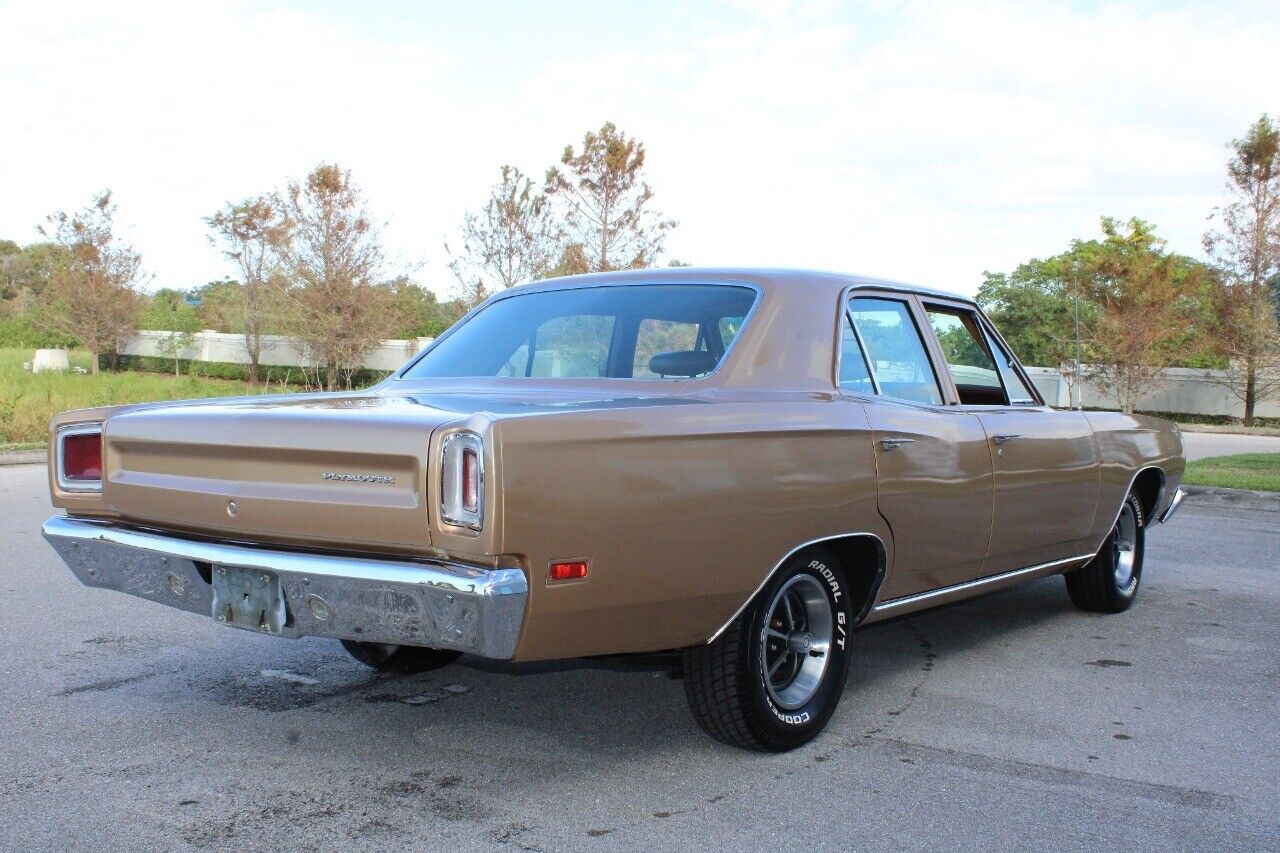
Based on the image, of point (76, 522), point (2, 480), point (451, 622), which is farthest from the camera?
point (2, 480)

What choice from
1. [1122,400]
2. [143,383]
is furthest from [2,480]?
[1122,400]

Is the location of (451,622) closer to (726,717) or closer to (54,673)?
(726,717)

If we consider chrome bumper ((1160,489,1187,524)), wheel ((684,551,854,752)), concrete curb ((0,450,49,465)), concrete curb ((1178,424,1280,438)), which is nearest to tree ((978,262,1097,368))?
concrete curb ((1178,424,1280,438))

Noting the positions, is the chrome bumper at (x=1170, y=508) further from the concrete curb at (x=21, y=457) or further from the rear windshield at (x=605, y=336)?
the concrete curb at (x=21, y=457)

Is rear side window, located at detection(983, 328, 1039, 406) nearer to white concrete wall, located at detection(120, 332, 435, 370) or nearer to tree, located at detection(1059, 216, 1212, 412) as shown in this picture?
tree, located at detection(1059, 216, 1212, 412)

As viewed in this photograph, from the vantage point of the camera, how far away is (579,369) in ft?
14.8

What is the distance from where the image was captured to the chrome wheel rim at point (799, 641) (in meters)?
4.04

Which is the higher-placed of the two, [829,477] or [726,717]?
[829,477]

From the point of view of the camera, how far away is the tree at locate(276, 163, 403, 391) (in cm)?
3406

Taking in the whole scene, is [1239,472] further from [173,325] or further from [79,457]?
[173,325]

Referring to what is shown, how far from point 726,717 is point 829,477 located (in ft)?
2.73

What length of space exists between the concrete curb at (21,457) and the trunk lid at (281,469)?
39.8ft

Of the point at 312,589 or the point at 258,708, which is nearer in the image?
the point at 312,589

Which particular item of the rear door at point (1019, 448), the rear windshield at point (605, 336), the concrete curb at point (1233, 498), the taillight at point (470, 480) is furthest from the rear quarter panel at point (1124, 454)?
the concrete curb at point (1233, 498)
